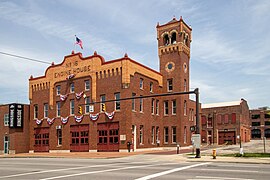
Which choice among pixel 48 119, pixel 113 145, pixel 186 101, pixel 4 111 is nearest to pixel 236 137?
pixel 186 101

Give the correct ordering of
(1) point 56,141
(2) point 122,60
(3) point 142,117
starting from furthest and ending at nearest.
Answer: (1) point 56,141 < (3) point 142,117 < (2) point 122,60

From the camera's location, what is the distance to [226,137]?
209 feet

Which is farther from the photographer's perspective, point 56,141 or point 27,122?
point 27,122

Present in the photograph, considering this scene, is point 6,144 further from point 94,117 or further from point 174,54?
point 174,54

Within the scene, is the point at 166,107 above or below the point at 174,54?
below

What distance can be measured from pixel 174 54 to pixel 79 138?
17.9 meters

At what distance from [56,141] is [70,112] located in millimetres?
4760

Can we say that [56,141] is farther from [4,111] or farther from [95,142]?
[4,111]

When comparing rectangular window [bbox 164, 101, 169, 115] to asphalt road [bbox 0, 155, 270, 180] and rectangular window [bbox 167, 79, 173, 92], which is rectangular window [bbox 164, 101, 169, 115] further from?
asphalt road [bbox 0, 155, 270, 180]

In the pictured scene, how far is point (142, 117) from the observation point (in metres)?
42.4

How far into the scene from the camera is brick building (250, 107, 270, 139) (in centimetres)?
9416

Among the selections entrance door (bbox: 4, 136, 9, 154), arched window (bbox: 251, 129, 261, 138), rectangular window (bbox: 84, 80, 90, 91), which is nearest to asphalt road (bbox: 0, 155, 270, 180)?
rectangular window (bbox: 84, 80, 90, 91)

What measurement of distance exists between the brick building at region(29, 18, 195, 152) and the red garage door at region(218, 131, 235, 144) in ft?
49.5

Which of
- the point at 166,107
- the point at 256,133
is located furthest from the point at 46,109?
the point at 256,133
